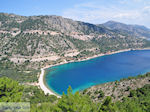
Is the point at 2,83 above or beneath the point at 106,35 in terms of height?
beneath

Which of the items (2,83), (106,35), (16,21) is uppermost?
(16,21)

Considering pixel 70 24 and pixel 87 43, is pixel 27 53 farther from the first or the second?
pixel 70 24

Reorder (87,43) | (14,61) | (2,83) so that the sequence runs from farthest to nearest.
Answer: (87,43) → (14,61) → (2,83)

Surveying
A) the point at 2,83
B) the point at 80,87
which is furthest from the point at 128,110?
the point at 80,87

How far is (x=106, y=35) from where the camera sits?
159 m

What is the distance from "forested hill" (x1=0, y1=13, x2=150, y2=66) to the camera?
3482 inches

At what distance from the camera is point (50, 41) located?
10294cm

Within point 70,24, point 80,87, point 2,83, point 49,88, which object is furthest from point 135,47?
point 2,83

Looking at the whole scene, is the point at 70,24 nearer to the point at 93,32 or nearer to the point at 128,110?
the point at 93,32

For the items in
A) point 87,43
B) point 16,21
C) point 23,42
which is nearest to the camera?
point 23,42

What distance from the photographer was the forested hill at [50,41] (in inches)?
3482

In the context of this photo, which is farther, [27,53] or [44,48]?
[44,48]

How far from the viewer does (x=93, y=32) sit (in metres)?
158

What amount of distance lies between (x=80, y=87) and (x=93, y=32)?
Answer: 389 ft
